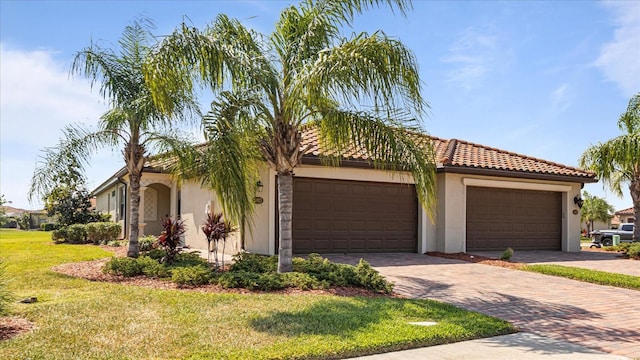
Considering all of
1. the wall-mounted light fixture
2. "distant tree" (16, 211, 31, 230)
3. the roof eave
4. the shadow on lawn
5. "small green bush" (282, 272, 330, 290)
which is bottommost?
"distant tree" (16, 211, 31, 230)

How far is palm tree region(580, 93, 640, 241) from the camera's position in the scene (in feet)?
60.6

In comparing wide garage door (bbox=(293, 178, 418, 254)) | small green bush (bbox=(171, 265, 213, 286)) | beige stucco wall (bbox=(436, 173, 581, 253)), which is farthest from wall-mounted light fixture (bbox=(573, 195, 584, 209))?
small green bush (bbox=(171, 265, 213, 286))

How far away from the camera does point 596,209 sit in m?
49.0

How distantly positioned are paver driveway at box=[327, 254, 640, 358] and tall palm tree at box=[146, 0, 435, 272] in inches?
76.1

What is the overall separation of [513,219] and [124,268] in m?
13.9

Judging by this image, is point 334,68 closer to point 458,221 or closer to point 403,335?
point 403,335

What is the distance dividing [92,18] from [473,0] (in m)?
8.63

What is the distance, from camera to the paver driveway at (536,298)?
6.52 metres

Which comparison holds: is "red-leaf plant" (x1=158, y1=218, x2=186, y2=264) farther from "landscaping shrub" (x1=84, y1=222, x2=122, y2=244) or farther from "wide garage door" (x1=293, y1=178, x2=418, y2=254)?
"landscaping shrub" (x1=84, y1=222, x2=122, y2=244)

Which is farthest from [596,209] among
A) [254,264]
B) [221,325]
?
[221,325]

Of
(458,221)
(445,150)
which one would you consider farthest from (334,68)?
(445,150)

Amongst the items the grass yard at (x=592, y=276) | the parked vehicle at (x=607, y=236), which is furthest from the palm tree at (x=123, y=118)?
the parked vehicle at (x=607, y=236)

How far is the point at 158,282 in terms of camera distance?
9336mm

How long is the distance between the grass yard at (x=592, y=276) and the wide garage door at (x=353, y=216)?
4376mm
